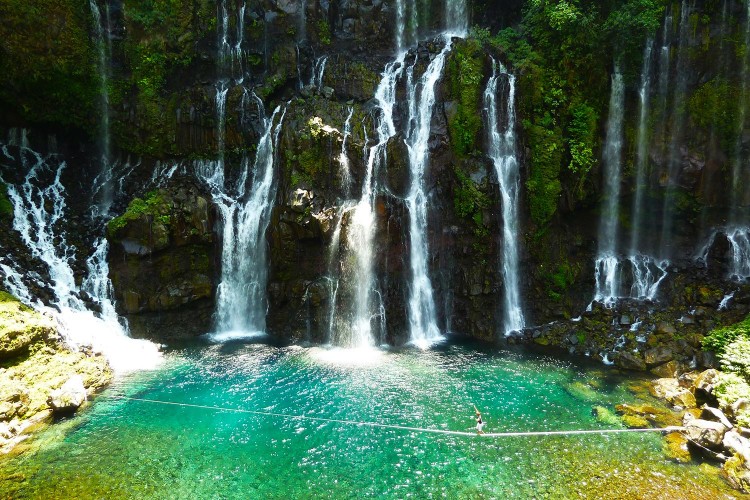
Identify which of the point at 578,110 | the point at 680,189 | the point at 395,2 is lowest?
the point at 680,189

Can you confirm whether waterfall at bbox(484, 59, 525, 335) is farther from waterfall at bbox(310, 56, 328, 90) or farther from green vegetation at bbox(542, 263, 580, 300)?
waterfall at bbox(310, 56, 328, 90)

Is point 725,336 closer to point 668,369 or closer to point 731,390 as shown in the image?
point 668,369

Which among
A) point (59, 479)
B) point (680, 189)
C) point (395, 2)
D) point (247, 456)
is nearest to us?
point (59, 479)

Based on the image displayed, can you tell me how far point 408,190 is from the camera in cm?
1756

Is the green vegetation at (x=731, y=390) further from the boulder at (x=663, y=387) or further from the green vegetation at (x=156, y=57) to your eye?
the green vegetation at (x=156, y=57)

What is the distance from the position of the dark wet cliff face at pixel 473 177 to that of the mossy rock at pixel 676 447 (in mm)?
5688

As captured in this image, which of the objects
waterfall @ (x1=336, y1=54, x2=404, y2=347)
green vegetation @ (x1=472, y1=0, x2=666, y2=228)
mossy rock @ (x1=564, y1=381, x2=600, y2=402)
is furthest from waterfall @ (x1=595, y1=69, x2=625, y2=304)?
waterfall @ (x1=336, y1=54, x2=404, y2=347)

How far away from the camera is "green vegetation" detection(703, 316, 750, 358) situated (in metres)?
12.9

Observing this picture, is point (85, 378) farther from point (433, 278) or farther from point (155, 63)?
point (155, 63)

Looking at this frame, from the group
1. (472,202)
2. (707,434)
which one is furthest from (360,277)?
(707,434)

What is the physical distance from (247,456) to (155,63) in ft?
61.5

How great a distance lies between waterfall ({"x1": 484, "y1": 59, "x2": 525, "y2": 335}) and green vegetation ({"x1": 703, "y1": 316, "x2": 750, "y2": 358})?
5.97 m

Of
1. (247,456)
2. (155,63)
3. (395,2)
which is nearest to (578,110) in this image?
(395,2)

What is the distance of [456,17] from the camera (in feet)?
75.1
